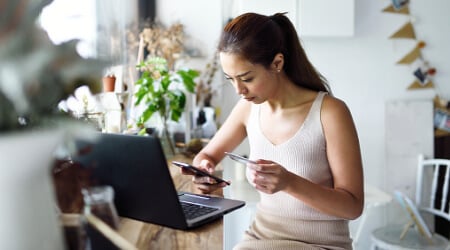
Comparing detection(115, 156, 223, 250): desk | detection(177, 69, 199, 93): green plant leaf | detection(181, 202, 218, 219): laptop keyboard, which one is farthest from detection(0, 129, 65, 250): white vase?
detection(177, 69, 199, 93): green plant leaf

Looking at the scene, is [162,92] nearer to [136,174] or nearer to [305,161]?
[305,161]

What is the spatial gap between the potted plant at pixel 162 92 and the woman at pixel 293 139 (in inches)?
27.5

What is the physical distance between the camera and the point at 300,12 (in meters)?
2.72

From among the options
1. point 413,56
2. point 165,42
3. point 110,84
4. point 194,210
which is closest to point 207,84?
point 165,42

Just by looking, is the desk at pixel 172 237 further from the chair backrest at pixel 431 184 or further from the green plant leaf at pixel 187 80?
the chair backrest at pixel 431 184

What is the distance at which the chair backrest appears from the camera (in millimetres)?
2927

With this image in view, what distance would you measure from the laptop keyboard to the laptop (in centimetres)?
13

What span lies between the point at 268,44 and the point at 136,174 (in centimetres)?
68

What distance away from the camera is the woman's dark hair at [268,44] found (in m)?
1.45

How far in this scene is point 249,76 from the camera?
146 centimetres

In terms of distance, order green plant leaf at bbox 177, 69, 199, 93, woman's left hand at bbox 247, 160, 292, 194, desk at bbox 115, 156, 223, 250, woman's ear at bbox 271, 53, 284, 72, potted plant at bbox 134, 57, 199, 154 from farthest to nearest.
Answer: green plant leaf at bbox 177, 69, 199, 93 → potted plant at bbox 134, 57, 199, 154 → woman's ear at bbox 271, 53, 284, 72 → woman's left hand at bbox 247, 160, 292, 194 → desk at bbox 115, 156, 223, 250

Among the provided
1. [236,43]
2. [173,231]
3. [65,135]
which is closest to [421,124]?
[236,43]

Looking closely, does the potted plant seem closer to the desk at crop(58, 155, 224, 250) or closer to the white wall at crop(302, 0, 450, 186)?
the white wall at crop(302, 0, 450, 186)

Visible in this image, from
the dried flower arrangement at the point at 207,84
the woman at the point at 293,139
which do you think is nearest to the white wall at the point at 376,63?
the dried flower arrangement at the point at 207,84
